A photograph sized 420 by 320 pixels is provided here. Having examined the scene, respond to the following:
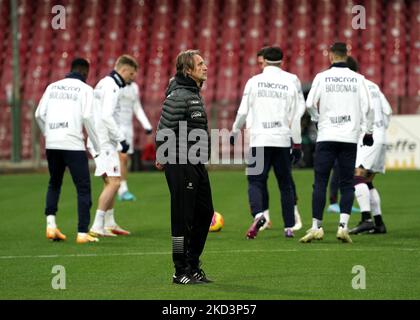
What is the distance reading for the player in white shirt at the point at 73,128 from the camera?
41.4 ft

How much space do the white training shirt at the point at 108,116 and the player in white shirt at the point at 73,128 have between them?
0.59 m

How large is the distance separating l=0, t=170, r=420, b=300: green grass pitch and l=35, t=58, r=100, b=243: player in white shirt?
0.69 m

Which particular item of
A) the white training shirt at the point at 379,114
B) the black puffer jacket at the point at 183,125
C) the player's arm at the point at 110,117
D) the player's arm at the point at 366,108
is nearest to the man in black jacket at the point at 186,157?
the black puffer jacket at the point at 183,125

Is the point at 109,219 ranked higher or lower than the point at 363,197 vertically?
lower

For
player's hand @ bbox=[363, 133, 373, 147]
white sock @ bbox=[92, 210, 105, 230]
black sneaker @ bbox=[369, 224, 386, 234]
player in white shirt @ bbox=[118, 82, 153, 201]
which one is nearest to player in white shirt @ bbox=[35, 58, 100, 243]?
white sock @ bbox=[92, 210, 105, 230]

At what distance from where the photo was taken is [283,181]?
13.1m

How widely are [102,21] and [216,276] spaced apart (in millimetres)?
27451

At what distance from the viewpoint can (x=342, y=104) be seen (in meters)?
12.4

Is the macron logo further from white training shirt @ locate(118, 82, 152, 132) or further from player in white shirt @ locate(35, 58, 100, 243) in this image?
white training shirt @ locate(118, 82, 152, 132)

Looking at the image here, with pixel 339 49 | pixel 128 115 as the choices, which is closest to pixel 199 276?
pixel 339 49

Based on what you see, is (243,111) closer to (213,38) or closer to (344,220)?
(344,220)

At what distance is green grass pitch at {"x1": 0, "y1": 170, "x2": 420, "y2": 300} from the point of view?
870 centimetres

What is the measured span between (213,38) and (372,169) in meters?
21.2

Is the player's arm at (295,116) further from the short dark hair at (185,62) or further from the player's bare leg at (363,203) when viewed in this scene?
the short dark hair at (185,62)
